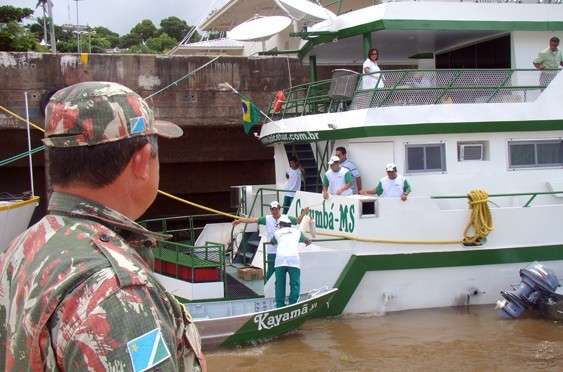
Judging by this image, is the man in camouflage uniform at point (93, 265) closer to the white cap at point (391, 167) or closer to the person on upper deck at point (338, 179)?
the white cap at point (391, 167)

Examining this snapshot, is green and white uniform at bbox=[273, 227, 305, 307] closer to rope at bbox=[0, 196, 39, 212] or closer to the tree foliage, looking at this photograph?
rope at bbox=[0, 196, 39, 212]

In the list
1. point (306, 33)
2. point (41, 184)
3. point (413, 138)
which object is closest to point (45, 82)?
point (41, 184)

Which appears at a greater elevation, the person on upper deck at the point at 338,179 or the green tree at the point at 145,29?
the green tree at the point at 145,29

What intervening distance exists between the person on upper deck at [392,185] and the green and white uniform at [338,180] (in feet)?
1.58

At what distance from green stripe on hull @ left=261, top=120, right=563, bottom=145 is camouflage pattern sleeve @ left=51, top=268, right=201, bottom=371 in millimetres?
9150

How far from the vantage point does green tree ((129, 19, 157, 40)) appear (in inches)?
2763

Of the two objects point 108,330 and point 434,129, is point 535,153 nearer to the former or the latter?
point 434,129

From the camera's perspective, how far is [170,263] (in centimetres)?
966

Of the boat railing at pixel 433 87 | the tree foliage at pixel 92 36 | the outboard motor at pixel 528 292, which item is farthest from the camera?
the tree foliage at pixel 92 36

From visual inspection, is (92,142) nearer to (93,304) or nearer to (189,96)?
(93,304)

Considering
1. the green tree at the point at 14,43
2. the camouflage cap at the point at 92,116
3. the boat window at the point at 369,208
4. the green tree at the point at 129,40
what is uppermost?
the green tree at the point at 129,40

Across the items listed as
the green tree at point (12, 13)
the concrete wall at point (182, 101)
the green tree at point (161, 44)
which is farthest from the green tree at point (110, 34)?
the concrete wall at point (182, 101)

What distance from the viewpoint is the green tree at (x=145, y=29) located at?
7019 cm

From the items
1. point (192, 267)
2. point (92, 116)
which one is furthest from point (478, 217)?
point (92, 116)
